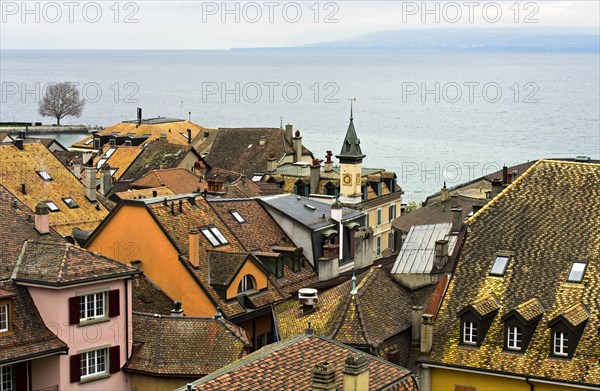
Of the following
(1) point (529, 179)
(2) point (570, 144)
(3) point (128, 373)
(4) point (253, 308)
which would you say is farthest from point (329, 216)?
(2) point (570, 144)

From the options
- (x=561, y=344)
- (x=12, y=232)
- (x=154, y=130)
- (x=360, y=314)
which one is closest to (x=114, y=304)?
(x=12, y=232)

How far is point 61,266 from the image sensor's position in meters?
36.7

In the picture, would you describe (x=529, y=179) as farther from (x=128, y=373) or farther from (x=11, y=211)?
(x=11, y=211)

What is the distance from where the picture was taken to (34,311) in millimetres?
36406

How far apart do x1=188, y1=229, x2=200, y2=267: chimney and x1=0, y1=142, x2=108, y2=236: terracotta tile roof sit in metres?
13.5

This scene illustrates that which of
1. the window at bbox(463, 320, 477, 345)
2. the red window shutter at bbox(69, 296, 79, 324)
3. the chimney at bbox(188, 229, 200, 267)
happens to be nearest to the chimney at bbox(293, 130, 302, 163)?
the chimney at bbox(188, 229, 200, 267)

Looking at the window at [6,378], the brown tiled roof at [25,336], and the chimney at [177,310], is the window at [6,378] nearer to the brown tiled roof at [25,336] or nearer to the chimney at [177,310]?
the brown tiled roof at [25,336]

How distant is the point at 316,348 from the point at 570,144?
146558 mm

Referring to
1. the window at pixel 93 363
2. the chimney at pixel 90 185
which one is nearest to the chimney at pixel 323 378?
the window at pixel 93 363

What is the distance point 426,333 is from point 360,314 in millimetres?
2123

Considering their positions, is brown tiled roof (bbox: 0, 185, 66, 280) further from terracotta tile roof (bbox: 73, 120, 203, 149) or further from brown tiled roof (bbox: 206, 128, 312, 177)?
terracotta tile roof (bbox: 73, 120, 203, 149)

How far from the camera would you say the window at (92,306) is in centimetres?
3684

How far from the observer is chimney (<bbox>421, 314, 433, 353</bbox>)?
38.2m

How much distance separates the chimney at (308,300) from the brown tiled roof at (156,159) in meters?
45.0
